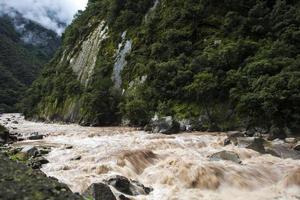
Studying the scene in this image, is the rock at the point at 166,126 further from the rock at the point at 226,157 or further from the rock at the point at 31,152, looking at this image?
the rock at the point at 226,157

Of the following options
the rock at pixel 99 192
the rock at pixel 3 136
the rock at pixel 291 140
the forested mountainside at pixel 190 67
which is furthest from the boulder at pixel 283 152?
the rock at pixel 3 136

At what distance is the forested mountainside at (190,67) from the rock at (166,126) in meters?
3.20

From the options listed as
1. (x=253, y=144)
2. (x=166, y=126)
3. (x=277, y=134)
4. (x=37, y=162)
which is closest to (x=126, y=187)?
(x=37, y=162)

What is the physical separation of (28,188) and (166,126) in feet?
109

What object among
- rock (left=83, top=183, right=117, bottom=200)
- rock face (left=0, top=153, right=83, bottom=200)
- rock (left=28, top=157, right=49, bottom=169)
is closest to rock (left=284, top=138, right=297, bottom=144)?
rock (left=28, top=157, right=49, bottom=169)

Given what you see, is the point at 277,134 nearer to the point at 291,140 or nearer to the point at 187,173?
the point at 291,140

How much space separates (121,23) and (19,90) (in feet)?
312

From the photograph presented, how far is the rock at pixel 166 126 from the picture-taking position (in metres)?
40.4

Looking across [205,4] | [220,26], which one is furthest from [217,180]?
[205,4]

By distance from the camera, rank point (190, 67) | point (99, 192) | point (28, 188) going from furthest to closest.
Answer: point (190, 67) → point (99, 192) → point (28, 188)

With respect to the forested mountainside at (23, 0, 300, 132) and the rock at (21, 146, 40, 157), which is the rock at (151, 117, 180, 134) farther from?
the rock at (21, 146, 40, 157)

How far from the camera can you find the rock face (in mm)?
7684

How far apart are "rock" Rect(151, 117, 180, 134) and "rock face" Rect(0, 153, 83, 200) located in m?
31.3

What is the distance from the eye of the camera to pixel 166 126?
4094cm
